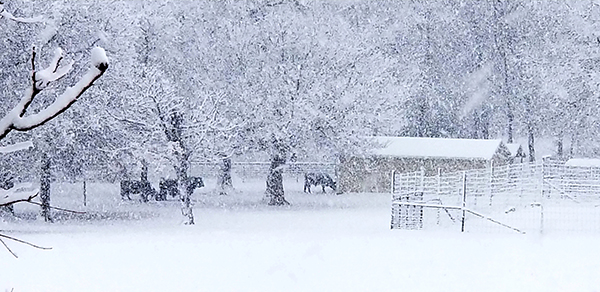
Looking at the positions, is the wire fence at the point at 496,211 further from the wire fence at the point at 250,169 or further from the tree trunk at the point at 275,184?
the wire fence at the point at 250,169

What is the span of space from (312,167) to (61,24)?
1111 inches

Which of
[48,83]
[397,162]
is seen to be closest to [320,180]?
[397,162]

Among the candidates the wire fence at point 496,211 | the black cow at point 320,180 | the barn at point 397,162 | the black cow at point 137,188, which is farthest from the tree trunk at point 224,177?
the wire fence at point 496,211

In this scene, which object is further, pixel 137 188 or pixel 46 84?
pixel 137 188

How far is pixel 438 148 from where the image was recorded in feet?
139

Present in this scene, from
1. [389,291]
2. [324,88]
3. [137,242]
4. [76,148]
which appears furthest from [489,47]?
[389,291]

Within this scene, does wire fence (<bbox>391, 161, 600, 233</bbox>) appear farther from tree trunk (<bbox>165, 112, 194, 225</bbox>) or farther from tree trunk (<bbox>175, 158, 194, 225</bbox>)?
tree trunk (<bbox>165, 112, 194, 225</bbox>)

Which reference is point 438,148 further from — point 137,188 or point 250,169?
point 250,169

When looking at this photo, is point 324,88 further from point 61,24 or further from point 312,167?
point 312,167

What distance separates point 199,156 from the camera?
2845 cm

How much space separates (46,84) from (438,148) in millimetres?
41392

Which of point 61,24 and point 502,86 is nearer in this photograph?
point 61,24

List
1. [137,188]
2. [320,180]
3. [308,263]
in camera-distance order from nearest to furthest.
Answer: [308,263] < [137,188] < [320,180]

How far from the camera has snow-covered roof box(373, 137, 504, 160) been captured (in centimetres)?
4119
